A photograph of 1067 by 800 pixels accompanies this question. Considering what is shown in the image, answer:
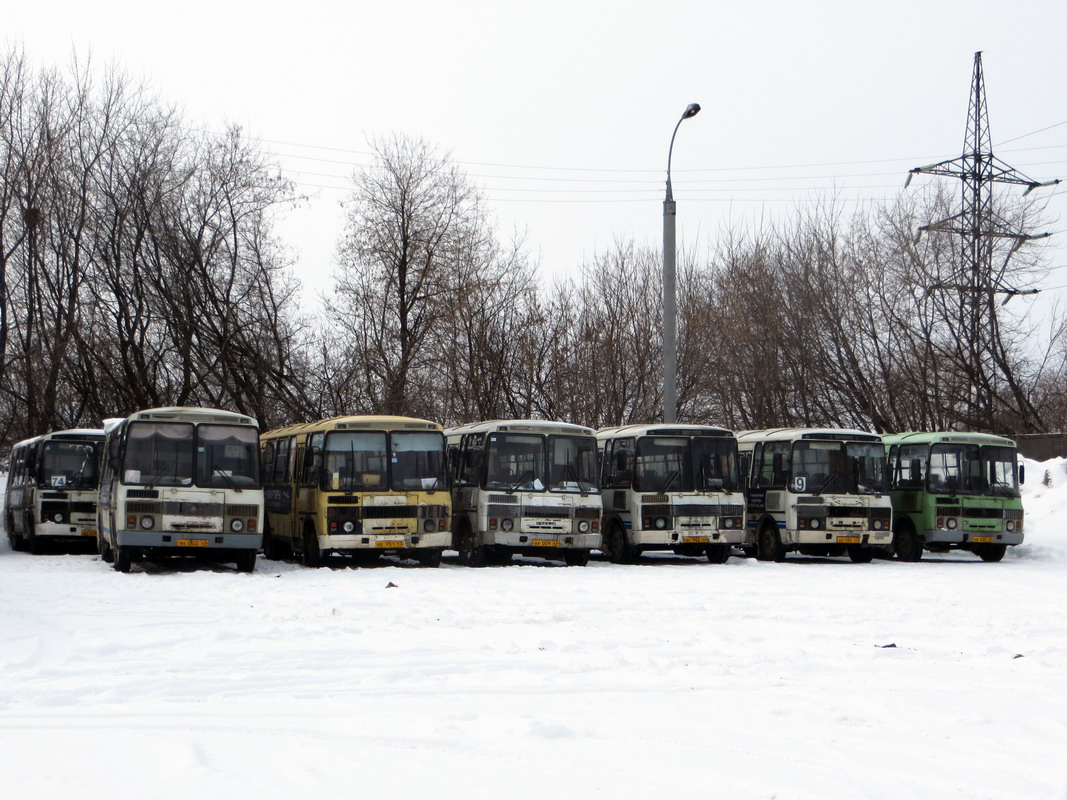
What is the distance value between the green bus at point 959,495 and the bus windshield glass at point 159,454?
14676 millimetres

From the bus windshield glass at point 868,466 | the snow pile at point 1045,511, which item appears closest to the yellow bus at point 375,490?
the bus windshield glass at point 868,466

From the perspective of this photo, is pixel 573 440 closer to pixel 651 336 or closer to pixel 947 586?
pixel 947 586

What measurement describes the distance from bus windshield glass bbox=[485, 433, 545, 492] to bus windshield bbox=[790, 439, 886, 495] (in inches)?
215

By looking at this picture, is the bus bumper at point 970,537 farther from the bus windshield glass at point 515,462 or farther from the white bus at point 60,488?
the white bus at point 60,488

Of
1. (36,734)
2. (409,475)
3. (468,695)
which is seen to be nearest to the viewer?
(36,734)

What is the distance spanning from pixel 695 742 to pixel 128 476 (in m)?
15.5

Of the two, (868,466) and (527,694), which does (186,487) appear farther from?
(527,694)

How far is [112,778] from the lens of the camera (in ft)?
21.1

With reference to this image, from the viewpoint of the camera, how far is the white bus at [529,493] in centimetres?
2306

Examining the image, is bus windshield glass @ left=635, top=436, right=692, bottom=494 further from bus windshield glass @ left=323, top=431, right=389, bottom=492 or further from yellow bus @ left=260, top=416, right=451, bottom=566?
bus windshield glass @ left=323, top=431, right=389, bottom=492

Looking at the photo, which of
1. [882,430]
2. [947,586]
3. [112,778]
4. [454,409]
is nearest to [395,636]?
[112,778]

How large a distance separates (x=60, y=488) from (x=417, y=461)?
997cm

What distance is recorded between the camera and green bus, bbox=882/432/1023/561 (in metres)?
26.3

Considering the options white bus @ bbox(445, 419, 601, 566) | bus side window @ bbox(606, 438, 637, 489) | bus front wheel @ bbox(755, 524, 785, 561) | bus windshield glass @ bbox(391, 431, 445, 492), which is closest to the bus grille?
white bus @ bbox(445, 419, 601, 566)
